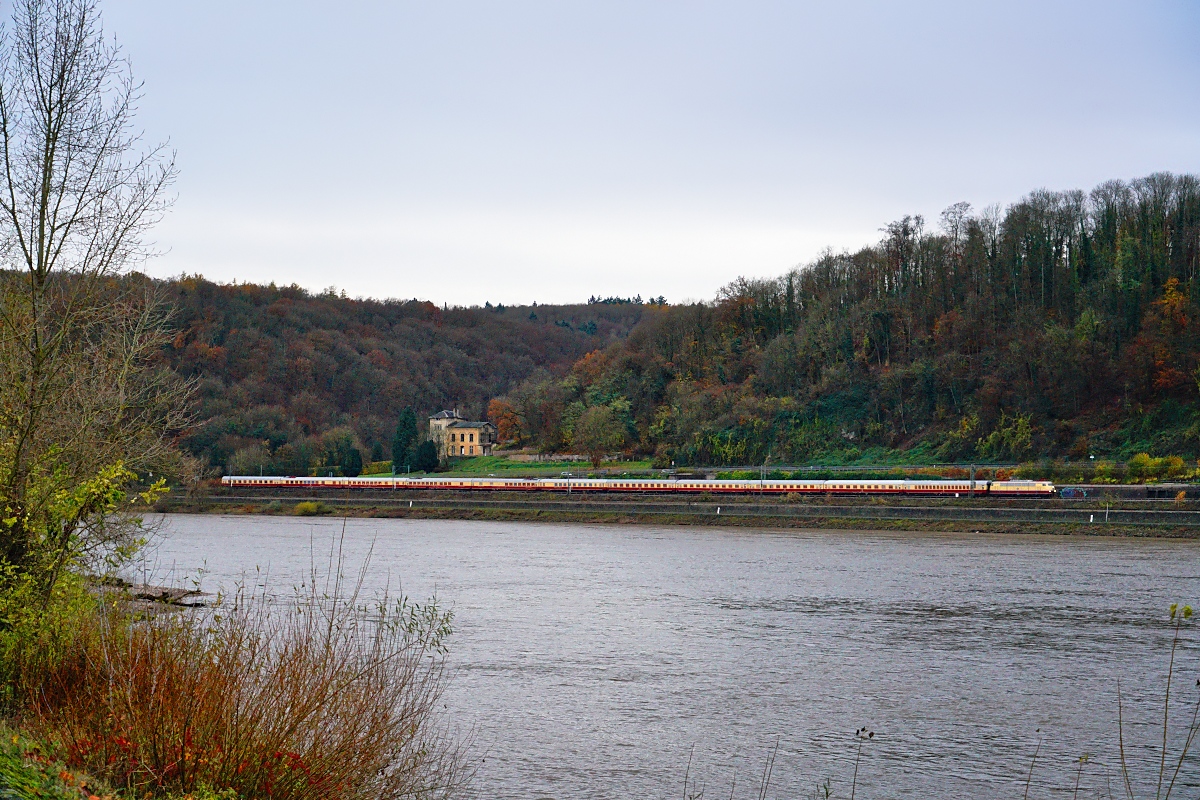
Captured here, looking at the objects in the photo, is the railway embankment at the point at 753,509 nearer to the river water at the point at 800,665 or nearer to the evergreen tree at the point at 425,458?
the river water at the point at 800,665

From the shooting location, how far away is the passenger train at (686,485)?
172 feet

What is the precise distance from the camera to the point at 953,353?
245 feet

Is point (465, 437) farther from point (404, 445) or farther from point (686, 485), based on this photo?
point (686, 485)

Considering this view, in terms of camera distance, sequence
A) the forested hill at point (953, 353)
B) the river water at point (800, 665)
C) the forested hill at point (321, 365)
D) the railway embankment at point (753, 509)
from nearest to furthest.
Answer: the river water at point (800, 665), the railway embankment at point (753, 509), the forested hill at point (953, 353), the forested hill at point (321, 365)

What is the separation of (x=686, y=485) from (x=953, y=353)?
25.4m

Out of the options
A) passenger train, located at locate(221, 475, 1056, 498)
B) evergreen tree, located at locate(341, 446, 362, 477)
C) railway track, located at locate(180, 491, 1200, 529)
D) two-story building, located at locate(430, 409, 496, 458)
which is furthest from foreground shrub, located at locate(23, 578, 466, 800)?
two-story building, located at locate(430, 409, 496, 458)

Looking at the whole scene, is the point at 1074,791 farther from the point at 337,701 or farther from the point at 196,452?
the point at 196,452

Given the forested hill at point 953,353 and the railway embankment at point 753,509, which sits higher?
the forested hill at point 953,353

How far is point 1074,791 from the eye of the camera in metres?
12.0

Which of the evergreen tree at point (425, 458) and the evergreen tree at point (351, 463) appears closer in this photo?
the evergreen tree at point (425, 458)

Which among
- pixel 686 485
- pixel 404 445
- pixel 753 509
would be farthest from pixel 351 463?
pixel 753 509

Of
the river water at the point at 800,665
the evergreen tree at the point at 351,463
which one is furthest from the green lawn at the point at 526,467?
the river water at the point at 800,665

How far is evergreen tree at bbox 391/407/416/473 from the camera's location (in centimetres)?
8425

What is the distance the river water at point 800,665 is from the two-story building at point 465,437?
61.7 metres
